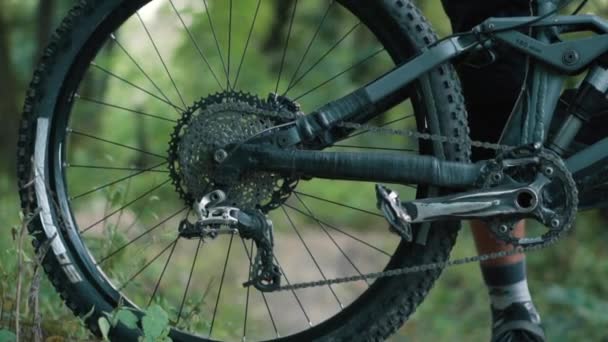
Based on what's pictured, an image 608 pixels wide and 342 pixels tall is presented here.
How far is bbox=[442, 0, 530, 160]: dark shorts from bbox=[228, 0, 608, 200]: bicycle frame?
0.13m

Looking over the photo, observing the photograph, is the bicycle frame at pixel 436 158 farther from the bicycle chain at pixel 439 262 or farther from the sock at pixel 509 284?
the sock at pixel 509 284

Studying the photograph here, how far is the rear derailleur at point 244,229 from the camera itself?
3.53 meters

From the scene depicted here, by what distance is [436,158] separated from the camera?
136 inches

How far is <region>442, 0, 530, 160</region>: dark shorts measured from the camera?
368 cm

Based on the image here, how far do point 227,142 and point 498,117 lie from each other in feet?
3.23

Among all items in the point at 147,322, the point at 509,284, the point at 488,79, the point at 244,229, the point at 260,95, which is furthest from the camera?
the point at 260,95

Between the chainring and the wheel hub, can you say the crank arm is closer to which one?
the chainring

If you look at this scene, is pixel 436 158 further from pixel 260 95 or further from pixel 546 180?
pixel 260 95

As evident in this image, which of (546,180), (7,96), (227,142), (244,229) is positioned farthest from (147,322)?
(7,96)

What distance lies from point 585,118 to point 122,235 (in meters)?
1.90

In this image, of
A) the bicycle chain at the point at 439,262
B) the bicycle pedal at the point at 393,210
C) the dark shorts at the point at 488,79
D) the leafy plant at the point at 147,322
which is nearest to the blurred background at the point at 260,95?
the leafy plant at the point at 147,322

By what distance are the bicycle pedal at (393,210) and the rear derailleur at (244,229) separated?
379 millimetres

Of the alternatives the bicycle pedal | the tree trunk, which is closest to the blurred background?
the tree trunk

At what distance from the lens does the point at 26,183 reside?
147 inches
